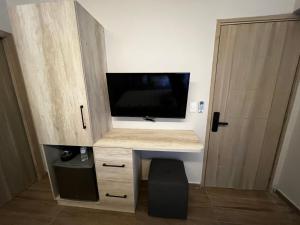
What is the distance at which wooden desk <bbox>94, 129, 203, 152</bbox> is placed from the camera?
52.5 inches

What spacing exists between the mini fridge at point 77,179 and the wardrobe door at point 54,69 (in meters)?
0.27

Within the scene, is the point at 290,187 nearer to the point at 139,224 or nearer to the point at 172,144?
the point at 172,144

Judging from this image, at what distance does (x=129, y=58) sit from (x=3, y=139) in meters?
1.88

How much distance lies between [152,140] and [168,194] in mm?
597

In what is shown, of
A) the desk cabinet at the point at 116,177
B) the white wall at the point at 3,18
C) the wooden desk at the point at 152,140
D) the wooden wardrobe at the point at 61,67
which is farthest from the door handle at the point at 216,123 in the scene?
the white wall at the point at 3,18

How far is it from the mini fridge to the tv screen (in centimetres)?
70

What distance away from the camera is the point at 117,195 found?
1.52 m

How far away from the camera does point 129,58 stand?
1685mm

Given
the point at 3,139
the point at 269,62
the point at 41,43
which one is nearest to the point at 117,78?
the point at 41,43

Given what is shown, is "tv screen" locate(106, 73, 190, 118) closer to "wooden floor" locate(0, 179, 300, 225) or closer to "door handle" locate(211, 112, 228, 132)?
"door handle" locate(211, 112, 228, 132)

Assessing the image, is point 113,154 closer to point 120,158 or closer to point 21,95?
point 120,158

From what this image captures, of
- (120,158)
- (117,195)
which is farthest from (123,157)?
(117,195)

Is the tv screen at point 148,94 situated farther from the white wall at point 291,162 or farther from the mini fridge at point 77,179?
the white wall at point 291,162

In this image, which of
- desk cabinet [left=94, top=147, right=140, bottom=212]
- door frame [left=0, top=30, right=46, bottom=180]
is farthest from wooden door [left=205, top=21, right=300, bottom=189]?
door frame [left=0, top=30, right=46, bottom=180]
